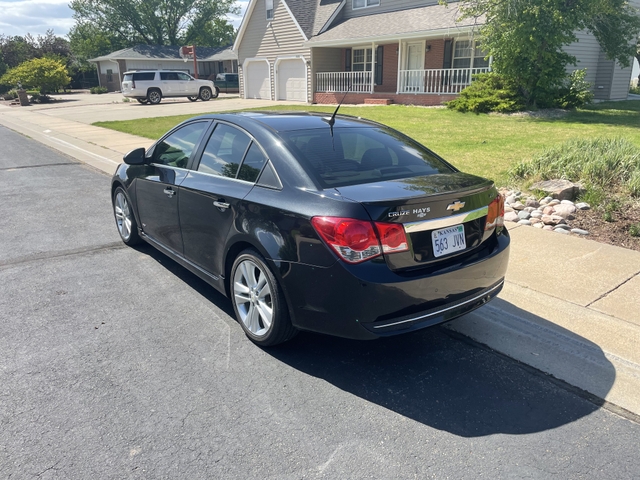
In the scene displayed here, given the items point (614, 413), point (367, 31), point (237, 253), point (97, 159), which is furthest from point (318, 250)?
point (367, 31)

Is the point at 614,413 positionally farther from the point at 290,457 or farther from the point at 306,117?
the point at 306,117

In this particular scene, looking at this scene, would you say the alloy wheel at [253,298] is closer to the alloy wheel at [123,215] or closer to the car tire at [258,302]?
the car tire at [258,302]

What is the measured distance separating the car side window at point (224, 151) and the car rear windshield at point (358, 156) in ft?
1.28

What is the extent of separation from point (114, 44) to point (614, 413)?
69.9m

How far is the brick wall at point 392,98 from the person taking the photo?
21250mm

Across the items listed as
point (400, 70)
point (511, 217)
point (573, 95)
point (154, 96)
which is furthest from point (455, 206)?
point (154, 96)

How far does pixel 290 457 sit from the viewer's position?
8.71 ft

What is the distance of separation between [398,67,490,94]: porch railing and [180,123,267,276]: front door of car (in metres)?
18.3

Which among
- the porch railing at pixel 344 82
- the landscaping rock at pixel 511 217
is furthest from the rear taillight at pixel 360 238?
the porch railing at pixel 344 82

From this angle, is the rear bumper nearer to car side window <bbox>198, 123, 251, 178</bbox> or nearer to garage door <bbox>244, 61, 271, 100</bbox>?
car side window <bbox>198, 123, 251, 178</bbox>

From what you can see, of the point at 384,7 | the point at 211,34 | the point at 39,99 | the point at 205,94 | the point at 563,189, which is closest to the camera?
the point at 563,189

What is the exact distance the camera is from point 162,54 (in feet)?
173

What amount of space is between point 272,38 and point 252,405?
1156 inches

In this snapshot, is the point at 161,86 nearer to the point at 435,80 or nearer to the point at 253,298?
the point at 435,80
